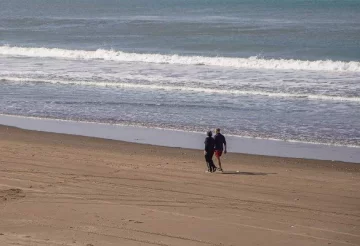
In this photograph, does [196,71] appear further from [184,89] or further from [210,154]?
[210,154]

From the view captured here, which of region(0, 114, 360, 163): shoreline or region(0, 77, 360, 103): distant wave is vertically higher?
region(0, 77, 360, 103): distant wave

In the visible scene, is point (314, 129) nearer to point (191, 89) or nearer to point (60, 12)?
point (191, 89)

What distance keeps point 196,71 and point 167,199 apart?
2106 centimetres

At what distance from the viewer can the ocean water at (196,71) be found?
2433cm

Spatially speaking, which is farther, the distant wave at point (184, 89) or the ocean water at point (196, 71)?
the distant wave at point (184, 89)

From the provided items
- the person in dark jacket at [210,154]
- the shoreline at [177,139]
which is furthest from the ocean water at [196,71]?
the person in dark jacket at [210,154]

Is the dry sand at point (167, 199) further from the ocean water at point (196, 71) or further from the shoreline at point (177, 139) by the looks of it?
the ocean water at point (196, 71)

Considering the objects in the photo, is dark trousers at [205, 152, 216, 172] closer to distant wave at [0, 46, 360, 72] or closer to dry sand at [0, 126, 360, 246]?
dry sand at [0, 126, 360, 246]

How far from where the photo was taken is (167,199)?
1498 cm

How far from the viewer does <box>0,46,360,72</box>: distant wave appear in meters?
36.8

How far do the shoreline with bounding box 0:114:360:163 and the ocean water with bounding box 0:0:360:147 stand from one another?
57 centimetres

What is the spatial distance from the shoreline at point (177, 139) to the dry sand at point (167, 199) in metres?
0.76

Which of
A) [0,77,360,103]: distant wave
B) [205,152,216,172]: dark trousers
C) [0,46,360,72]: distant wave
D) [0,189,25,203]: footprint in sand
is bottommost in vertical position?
[0,189,25,203]: footprint in sand

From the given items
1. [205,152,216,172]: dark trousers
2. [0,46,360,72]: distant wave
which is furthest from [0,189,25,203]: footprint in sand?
[0,46,360,72]: distant wave
